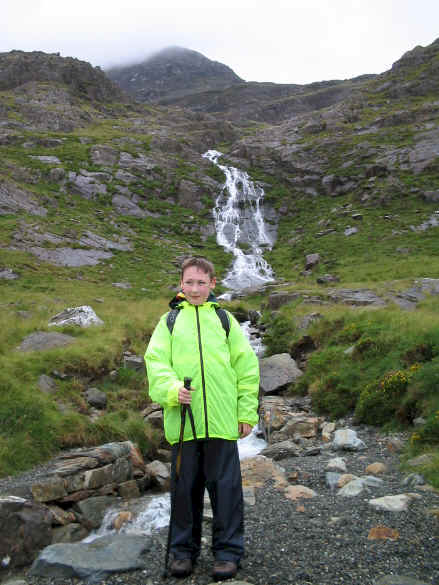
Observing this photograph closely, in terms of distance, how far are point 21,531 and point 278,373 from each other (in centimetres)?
1107

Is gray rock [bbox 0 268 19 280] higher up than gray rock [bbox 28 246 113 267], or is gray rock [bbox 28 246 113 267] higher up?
gray rock [bbox 28 246 113 267]

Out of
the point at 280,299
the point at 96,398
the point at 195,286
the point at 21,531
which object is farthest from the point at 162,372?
the point at 280,299

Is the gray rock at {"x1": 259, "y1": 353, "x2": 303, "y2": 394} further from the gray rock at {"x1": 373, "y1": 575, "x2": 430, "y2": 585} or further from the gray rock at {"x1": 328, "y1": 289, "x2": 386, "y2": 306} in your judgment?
the gray rock at {"x1": 373, "y1": 575, "x2": 430, "y2": 585}

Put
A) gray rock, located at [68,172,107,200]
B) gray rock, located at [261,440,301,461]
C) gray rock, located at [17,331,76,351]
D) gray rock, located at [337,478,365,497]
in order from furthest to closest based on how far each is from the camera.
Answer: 1. gray rock, located at [68,172,107,200]
2. gray rock, located at [17,331,76,351]
3. gray rock, located at [261,440,301,461]
4. gray rock, located at [337,478,365,497]

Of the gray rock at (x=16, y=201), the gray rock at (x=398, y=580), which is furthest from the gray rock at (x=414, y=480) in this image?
the gray rock at (x=16, y=201)

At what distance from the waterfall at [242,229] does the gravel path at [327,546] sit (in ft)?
108

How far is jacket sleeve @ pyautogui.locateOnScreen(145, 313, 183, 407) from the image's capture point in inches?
182

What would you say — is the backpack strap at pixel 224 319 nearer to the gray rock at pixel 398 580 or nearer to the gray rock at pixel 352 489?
the gray rock at pixel 398 580

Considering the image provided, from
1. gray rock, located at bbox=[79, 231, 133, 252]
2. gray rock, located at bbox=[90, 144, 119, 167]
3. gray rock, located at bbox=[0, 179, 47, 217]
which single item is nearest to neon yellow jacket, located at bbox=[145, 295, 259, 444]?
gray rock, located at bbox=[79, 231, 133, 252]

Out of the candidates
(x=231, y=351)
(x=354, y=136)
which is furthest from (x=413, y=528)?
(x=354, y=136)

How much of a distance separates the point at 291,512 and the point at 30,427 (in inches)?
269

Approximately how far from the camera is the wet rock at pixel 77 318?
17.4 meters

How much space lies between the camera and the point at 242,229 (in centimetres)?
6019

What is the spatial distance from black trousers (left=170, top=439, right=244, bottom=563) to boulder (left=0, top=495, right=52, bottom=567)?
3001 mm
